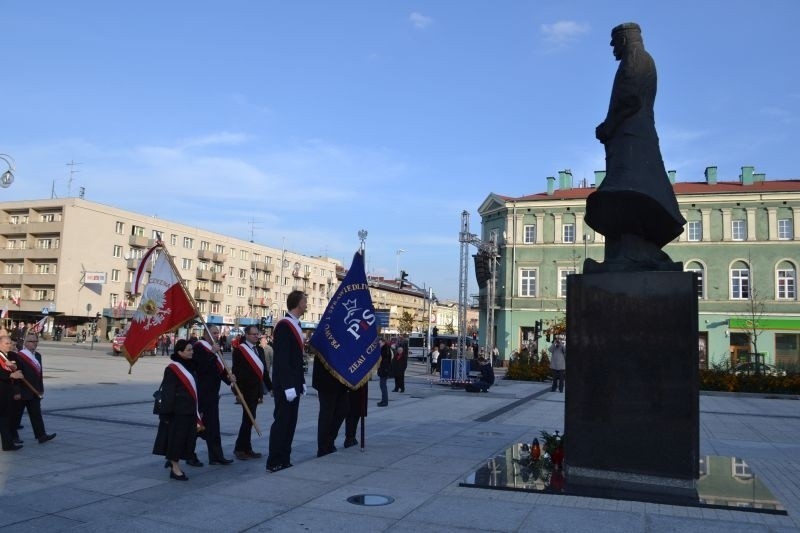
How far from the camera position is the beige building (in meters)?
68.4

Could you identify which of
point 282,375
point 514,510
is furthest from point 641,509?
point 282,375

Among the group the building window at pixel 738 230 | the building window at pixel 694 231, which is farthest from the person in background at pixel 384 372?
the building window at pixel 738 230

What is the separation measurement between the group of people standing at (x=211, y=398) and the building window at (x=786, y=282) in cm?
4958

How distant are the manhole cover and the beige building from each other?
58.7 meters

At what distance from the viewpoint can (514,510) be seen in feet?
19.4

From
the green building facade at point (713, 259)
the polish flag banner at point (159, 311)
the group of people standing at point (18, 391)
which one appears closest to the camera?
the polish flag banner at point (159, 311)

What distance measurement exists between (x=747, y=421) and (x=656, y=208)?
Answer: 1128 centimetres

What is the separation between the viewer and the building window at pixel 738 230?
49.3 meters

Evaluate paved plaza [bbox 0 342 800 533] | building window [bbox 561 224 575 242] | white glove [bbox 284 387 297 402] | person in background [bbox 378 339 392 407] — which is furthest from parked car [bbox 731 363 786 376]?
building window [bbox 561 224 575 242]

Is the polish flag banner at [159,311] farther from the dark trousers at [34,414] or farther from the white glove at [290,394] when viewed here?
the dark trousers at [34,414]

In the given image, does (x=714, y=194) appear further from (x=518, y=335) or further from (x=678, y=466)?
(x=678, y=466)

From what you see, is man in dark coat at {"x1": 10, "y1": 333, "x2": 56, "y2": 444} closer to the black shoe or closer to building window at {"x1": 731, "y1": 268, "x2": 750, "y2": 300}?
the black shoe

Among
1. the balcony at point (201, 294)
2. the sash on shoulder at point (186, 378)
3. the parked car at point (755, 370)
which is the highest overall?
the balcony at point (201, 294)

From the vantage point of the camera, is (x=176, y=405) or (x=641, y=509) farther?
(x=176, y=405)
